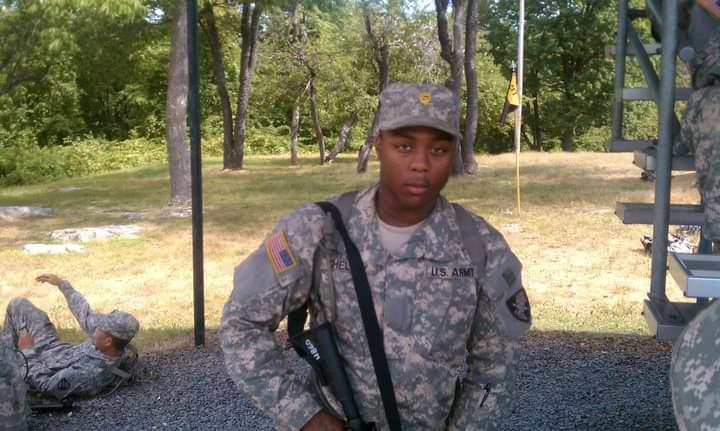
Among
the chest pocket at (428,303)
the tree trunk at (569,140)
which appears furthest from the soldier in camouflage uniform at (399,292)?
the tree trunk at (569,140)

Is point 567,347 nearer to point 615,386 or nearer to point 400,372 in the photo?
point 615,386

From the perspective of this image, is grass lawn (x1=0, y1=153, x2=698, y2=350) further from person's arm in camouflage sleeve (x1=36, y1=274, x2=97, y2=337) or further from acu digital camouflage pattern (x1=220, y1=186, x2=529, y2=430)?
acu digital camouflage pattern (x1=220, y1=186, x2=529, y2=430)

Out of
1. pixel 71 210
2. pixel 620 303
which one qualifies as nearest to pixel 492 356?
pixel 620 303

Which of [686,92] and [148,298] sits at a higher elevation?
[686,92]

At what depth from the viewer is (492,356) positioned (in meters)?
2.01

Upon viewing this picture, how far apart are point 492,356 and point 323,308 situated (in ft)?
1.34

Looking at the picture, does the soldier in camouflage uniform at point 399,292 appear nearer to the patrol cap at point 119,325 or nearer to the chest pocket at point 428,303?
the chest pocket at point 428,303

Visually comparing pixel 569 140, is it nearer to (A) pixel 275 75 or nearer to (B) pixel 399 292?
(A) pixel 275 75

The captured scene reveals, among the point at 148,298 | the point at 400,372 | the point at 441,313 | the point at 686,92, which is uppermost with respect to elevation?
the point at 686,92

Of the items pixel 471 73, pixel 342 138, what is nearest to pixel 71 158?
pixel 342 138

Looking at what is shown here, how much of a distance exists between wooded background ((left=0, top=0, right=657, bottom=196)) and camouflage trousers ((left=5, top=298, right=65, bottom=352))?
6.14m

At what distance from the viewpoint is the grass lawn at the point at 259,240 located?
7652mm

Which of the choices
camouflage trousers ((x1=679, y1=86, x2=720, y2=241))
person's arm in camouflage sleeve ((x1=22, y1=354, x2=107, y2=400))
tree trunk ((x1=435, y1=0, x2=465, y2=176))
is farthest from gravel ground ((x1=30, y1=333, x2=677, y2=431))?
tree trunk ((x1=435, y1=0, x2=465, y2=176))

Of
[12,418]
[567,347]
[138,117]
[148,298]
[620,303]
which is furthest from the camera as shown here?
[138,117]
